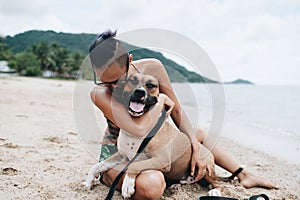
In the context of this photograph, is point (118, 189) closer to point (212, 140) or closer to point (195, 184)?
point (195, 184)

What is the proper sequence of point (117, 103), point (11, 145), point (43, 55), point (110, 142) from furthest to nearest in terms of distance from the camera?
point (43, 55) < point (11, 145) < point (110, 142) < point (117, 103)

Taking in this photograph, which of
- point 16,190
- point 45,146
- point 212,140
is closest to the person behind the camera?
point 16,190

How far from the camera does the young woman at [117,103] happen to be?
6.53 ft

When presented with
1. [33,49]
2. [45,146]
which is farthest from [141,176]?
[33,49]

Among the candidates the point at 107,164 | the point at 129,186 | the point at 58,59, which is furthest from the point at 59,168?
the point at 58,59

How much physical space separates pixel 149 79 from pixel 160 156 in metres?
0.58

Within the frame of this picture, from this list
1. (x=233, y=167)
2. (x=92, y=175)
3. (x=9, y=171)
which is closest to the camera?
(x=92, y=175)

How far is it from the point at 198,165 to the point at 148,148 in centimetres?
53

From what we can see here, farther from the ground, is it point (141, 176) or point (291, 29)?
point (291, 29)

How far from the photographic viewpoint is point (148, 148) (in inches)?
86.4

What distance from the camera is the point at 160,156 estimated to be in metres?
2.24

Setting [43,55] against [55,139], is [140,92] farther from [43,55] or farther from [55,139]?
[43,55]

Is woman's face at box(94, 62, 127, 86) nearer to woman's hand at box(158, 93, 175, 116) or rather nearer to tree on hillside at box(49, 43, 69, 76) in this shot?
woman's hand at box(158, 93, 175, 116)

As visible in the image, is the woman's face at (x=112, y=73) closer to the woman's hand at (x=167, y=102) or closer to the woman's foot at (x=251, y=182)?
the woman's hand at (x=167, y=102)
